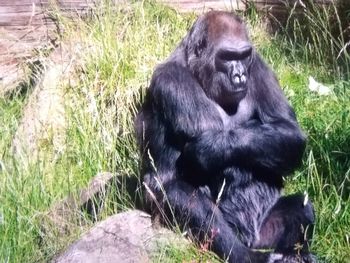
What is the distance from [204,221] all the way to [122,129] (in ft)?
4.44

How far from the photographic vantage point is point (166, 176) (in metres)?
4.50

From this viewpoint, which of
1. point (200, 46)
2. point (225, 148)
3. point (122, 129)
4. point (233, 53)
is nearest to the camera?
point (225, 148)

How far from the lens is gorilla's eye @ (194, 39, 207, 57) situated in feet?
15.0

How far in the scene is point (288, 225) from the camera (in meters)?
4.54

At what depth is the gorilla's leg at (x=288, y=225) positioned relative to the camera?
4.50 meters

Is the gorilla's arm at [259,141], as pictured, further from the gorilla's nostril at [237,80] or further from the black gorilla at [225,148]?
the gorilla's nostril at [237,80]

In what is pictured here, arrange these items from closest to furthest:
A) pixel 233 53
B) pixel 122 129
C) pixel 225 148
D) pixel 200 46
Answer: pixel 225 148 < pixel 233 53 < pixel 200 46 < pixel 122 129

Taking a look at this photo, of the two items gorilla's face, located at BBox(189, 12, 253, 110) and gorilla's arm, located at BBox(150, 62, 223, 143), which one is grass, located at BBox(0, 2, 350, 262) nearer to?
gorilla's arm, located at BBox(150, 62, 223, 143)

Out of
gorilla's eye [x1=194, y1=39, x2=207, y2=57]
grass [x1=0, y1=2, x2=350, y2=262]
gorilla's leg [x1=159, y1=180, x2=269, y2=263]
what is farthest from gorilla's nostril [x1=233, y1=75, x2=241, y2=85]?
grass [x1=0, y1=2, x2=350, y2=262]

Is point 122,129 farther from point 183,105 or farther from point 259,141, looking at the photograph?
point 259,141

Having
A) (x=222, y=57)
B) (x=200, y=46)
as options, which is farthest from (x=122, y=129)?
(x=222, y=57)

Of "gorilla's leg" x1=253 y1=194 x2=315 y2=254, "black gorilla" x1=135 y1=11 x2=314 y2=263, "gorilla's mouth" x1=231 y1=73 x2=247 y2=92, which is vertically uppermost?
"gorilla's mouth" x1=231 y1=73 x2=247 y2=92

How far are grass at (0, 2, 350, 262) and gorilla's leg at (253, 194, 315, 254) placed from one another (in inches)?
7.5

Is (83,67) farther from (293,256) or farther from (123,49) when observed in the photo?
(293,256)
